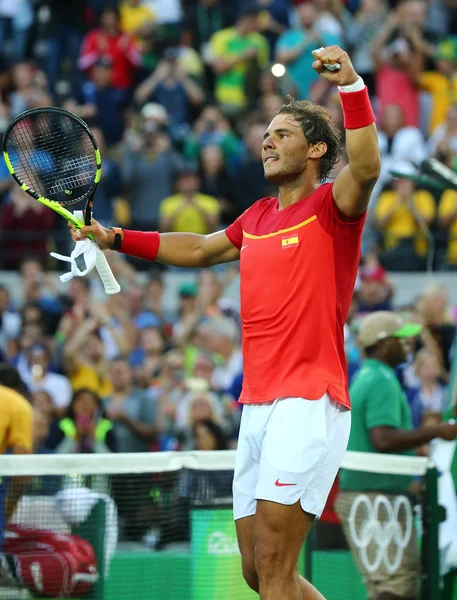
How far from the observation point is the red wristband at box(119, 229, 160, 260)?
5.62 m

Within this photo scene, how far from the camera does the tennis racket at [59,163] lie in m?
5.47

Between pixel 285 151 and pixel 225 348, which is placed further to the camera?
pixel 225 348

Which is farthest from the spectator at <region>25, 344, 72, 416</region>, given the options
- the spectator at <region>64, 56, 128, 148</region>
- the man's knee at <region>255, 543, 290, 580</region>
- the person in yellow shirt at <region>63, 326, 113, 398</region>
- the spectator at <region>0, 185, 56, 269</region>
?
the man's knee at <region>255, 543, 290, 580</region>

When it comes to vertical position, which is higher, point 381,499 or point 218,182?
point 218,182

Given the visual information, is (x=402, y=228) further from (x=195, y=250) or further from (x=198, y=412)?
(x=195, y=250)

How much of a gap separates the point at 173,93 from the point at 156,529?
29.7 feet

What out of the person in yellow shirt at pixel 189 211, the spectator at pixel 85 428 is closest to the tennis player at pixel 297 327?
the spectator at pixel 85 428

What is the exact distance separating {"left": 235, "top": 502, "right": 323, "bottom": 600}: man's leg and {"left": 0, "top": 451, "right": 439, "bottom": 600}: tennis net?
1.09m

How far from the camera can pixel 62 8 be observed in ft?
54.0

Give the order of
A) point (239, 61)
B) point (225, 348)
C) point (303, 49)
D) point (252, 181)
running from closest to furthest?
point (225, 348)
point (252, 181)
point (303, 49)
point (239, 61)

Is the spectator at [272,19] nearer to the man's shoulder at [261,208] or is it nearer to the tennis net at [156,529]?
the tennis net at [156,529]

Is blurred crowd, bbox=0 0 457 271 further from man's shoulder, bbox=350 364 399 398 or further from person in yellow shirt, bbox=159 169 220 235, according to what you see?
man's shoulder, bbox=350 364 399 398

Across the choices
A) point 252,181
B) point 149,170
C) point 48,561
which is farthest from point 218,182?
point 48,561

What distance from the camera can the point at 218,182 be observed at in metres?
13.7
